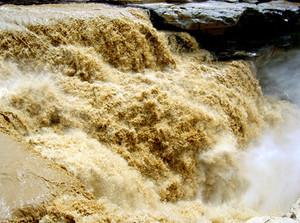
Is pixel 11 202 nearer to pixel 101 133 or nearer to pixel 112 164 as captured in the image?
pixel 112 164

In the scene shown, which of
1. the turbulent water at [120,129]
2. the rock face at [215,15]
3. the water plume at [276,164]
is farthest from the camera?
the rock face at [215,15]

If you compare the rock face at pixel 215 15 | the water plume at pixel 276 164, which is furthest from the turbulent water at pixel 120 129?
the rock face at pixel 215 15

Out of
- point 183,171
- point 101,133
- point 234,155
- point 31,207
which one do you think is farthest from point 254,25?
point 31,207

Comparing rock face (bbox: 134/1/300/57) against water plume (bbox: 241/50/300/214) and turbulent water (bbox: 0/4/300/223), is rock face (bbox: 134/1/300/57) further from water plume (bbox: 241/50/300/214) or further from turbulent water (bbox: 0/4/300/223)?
water plume (bbox: 241/50/300/214)

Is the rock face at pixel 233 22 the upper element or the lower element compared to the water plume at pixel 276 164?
upper

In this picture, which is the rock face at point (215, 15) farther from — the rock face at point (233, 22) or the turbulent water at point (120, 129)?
the turbulent water at point (120, 129)

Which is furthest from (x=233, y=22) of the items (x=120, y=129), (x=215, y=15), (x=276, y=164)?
(x=120, y=129)

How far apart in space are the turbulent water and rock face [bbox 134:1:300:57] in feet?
1.87

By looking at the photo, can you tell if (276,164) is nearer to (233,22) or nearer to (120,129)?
(120,129)

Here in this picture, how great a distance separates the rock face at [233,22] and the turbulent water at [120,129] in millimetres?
569

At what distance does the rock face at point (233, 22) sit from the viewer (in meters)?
7.03

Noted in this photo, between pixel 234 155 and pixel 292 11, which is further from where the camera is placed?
pixel 292 11

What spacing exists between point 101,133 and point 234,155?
176 cm

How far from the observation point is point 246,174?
555 centimetres
